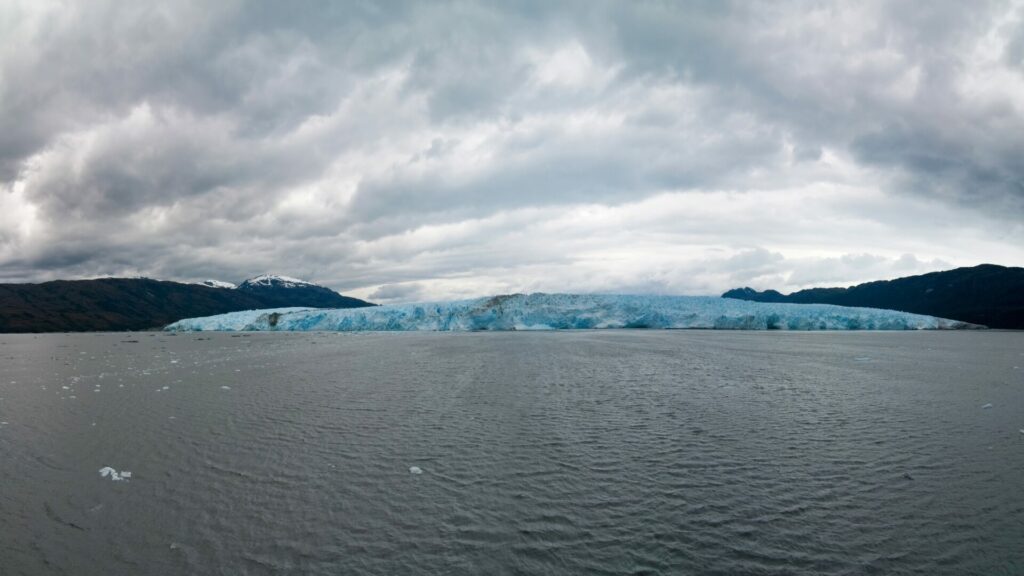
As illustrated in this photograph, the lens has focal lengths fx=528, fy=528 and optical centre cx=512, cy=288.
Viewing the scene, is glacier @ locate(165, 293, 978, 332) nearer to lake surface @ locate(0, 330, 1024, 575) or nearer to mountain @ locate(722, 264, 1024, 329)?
mountain @ locate(722, 264, 1024, 329)

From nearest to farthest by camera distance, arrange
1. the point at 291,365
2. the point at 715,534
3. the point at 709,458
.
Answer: the point at 715,534
the point at 709,458
the point at 291,365

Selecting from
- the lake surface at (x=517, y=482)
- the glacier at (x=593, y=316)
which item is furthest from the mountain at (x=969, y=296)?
the lake surface at (x=517, y=482)

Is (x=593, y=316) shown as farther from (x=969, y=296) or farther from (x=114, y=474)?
(x=969, y=296)

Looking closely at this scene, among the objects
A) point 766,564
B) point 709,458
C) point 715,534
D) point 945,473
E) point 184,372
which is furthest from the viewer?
point 184,372

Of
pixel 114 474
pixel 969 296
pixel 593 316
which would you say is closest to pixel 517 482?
pixel 114 474

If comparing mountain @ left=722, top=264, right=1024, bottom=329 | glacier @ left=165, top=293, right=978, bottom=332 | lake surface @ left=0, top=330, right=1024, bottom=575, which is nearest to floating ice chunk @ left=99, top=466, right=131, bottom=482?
lake surface @ left=0, top=330, right=1024, bottom=575

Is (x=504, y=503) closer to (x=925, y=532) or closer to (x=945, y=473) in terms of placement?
(x=925, y=532)

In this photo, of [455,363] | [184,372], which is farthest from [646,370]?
[184,372]
